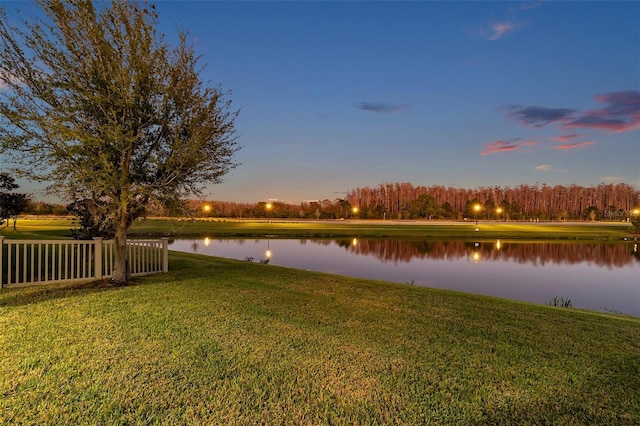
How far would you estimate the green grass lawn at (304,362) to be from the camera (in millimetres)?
3371

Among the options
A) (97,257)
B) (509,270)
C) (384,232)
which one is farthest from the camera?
(384,232)

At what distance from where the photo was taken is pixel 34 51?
804 centimetres

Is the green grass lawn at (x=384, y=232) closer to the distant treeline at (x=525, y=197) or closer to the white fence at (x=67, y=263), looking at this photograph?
the white fence at (x=67, y=263)

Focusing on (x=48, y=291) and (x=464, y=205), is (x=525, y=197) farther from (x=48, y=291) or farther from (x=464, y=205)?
(x=48, y=291)

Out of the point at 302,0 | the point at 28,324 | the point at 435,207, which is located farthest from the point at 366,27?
the point at 435,207

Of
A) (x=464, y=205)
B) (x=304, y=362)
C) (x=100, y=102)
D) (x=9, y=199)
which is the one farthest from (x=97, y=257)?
(x=464, y=205)

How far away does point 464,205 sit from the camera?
15475 centimetres

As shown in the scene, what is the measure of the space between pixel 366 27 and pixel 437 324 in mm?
17526

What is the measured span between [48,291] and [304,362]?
23.3 ft

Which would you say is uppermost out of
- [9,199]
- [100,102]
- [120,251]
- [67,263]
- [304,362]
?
[100,102]

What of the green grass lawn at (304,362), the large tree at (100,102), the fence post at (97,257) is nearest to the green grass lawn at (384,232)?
the fence post at (97,257)

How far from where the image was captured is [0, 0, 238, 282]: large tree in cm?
801

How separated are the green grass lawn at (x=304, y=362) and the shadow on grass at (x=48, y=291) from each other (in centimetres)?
8

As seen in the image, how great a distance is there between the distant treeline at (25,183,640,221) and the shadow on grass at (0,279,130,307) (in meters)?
95.4
